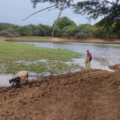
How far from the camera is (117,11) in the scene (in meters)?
4.43

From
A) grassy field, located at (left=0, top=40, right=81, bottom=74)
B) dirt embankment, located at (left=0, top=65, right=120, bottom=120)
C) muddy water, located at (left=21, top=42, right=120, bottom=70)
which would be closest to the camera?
dirt embankment, located at (left=0, top=65, right=120, bottom=120)

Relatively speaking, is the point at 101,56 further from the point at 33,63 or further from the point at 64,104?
the point at 64,104

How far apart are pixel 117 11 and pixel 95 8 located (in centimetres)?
67

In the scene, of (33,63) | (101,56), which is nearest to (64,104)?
(33,63)

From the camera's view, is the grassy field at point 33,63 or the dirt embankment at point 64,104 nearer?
the dirt embankment at point 64,104

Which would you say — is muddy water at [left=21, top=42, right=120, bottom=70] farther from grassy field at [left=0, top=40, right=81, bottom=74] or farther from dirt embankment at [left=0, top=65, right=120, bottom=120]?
grassy field at [left=0, top=40, right=81, bottom=74]

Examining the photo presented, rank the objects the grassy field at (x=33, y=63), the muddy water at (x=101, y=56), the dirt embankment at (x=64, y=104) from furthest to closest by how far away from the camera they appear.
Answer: the muddy water at (x=101, y=56) → the grassy field at (x=33, y=63) → the dirt embankment at (x=64, y=104)

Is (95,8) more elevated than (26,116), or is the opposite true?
(95,8)

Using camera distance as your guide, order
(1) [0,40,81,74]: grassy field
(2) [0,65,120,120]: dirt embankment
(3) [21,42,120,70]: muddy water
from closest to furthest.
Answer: (2) [0,65,120,120]: dirt embankment → (1) [0,40,81,74]: grassy field → (3) [21,42,120,70]: muddy water

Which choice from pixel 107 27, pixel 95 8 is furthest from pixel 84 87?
pixel 95 8

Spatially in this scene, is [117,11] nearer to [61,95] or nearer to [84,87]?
[84,87]

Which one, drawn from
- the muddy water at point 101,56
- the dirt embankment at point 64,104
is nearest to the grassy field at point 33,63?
the muddy water at point 101,56

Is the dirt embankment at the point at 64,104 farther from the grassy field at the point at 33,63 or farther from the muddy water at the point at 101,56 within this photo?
the grassy field at the point at 33,63

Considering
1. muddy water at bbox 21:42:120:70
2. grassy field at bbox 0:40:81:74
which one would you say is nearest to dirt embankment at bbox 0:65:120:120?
muddy water at bbox 21:42:120:70
